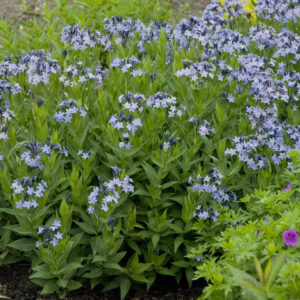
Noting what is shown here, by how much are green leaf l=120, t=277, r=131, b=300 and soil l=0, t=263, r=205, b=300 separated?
0.92 ft

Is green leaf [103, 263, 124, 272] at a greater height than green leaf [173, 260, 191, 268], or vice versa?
green leaf [103, 263, 124, 272]

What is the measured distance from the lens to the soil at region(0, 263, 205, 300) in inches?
147

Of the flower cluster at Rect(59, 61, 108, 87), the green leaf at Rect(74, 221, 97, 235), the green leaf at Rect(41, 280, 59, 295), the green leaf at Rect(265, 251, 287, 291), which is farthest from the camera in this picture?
the flower cluster at Rect(59, 61, 108, 87)

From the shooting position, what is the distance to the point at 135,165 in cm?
376

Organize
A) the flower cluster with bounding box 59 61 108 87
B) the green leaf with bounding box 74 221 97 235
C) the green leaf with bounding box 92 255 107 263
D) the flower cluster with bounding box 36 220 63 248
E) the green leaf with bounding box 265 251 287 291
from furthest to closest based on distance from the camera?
the flower cluster with bounding box 59 61 108 87 < the green leaf with bounding box 74 221 97 235 < the green leaf with bounding box 92 255 107 263 < the flower cluster with bounding box 36 220 63 248 < the green leaf with bounding box 265 251 287 291

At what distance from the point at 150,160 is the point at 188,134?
42 cm

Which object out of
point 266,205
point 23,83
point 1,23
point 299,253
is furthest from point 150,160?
point 1,23

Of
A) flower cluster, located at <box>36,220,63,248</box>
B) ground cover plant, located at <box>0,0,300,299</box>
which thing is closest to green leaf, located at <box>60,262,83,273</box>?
ground cover plant, located at <box>0,0,300,299</box>

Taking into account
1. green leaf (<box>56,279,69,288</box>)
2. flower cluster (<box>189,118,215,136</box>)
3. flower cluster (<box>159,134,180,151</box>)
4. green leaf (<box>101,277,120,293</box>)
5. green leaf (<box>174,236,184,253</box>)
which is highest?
flower cluster (<box>189,118,215,136</box>)

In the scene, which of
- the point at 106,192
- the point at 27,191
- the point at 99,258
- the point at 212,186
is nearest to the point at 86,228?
the point at 99,258

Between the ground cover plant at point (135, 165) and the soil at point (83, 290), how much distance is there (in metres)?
0.11

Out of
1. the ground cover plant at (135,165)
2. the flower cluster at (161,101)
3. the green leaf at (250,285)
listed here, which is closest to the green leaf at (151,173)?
the ground cover plant at (135,165)

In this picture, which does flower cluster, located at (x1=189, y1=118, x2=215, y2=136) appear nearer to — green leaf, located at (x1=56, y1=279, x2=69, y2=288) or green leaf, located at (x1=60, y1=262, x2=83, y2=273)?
green leaf, located at (x1=60, y1=262, x2=83, y2=273)

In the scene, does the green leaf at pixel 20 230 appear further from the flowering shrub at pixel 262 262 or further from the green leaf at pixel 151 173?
the flowering shrub at pixel 262 262
